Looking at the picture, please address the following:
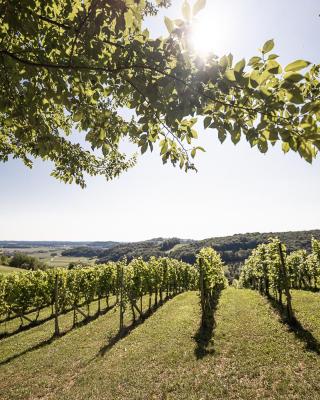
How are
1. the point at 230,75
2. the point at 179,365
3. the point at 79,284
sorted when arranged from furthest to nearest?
the point at 79,284 < the point at 179,365 < the point at 230,75

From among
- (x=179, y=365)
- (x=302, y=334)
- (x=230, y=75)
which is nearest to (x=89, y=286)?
(x=179, y=365)

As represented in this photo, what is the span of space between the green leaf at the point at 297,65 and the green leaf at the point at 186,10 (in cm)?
100

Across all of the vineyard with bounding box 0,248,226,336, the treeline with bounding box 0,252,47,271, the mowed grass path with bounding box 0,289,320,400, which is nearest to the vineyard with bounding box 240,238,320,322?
the mowed grass path with bounding box 0,289,320,400

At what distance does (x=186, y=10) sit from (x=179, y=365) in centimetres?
1730

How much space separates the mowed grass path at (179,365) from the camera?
12.8 m

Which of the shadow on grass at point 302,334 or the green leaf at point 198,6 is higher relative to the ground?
the green leaf at point 198,6

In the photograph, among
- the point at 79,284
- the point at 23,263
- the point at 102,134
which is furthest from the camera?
the point at 23,263

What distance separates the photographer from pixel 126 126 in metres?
4.43

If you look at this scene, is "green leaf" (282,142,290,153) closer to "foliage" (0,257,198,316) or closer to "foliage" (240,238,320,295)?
"foliage" (240,238,320,295)

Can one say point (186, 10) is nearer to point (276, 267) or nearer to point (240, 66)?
point (240, 66)

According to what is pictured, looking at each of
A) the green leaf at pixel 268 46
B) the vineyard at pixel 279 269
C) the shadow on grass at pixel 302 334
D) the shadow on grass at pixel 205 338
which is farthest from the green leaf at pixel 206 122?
the vineyard at pixel 279 269

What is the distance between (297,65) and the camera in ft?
6.93

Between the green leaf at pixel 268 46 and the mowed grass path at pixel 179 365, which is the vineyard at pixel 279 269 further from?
the green leaf at pixel 268 46

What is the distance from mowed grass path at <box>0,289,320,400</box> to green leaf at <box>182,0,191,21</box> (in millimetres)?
13530
